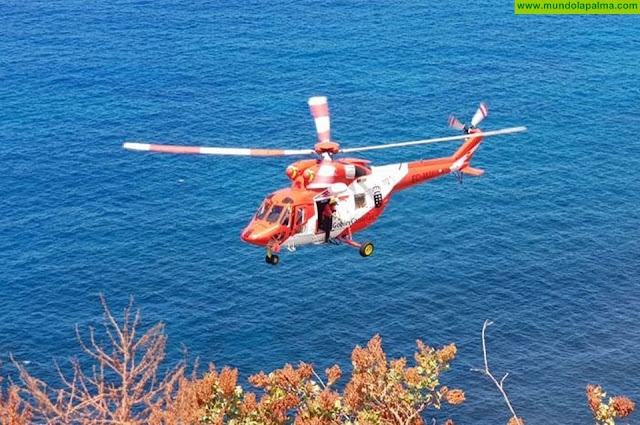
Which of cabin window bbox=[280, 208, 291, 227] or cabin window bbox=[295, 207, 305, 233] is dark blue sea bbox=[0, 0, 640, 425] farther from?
cabin window bbox=[280, 208, 291, 227]

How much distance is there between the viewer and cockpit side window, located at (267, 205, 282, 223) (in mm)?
54844

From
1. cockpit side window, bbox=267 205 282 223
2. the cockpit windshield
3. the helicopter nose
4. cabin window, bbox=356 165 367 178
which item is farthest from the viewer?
cabin window, bbox=356 165 367 178

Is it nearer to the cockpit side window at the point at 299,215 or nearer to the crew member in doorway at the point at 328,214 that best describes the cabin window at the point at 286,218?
the cockpit side window at the point at 299,215

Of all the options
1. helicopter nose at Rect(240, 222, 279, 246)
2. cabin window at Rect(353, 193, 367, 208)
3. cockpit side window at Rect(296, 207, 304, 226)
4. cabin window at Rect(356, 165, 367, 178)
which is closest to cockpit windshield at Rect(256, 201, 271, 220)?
helicopter nose at Rect(240, 222, 279, 246)

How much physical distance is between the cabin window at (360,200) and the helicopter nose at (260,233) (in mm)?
5767

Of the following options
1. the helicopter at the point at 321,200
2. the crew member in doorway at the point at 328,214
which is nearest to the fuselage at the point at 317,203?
the helicopter at the point at 321,200

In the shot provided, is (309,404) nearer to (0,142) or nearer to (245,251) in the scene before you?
(245,251)

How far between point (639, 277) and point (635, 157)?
1501 inches

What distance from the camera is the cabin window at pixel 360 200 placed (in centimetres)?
5772

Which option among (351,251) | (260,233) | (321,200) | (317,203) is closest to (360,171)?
(321,200)

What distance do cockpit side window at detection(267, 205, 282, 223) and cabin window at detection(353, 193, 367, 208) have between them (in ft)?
16.6

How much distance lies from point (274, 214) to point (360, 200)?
5878 millimetres

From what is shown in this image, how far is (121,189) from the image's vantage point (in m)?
173

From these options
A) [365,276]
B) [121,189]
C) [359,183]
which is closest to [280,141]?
[121,189]
